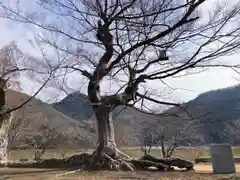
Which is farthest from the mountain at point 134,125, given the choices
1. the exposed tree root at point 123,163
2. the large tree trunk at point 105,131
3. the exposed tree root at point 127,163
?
the exposed tree root at point 127,163

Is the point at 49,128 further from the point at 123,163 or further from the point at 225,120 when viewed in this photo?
the point at 123,163

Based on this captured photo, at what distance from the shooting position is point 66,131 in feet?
108

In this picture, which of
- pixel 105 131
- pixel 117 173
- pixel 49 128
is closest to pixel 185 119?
pixel 105 131

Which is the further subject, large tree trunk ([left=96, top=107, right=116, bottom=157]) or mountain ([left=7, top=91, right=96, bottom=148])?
mountain ([left=7, top=91, right=96, bottom=148])

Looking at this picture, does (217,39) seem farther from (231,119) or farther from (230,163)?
(231,119)

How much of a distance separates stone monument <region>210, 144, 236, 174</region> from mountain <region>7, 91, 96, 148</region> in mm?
15466

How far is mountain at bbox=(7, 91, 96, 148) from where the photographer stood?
2436 centimetres

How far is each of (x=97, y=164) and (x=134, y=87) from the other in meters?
3.03

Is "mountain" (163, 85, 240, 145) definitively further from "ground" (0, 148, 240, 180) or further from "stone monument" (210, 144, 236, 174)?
"stone monument" (210, 144, 236, 174)

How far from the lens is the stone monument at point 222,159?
31.2ft

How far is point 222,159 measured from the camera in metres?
9.59

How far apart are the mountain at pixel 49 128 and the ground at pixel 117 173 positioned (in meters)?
1.61

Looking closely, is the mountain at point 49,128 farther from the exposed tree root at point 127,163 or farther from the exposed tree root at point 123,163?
the exposed tree root at point 127,163

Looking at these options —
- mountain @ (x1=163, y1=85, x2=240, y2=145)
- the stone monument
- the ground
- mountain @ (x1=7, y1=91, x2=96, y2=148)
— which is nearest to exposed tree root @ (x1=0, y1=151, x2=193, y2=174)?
the ground
